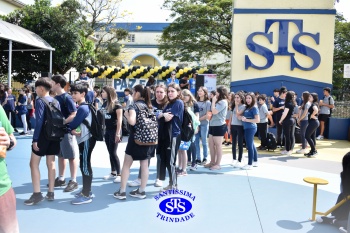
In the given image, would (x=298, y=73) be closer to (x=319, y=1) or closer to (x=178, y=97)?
(x=319, y=1)

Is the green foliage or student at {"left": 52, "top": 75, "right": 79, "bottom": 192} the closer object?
student at {"left": 52, "top": 75, "right": 79, "bottom": 192}

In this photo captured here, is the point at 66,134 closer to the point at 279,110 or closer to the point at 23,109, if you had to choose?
the point at 279,110

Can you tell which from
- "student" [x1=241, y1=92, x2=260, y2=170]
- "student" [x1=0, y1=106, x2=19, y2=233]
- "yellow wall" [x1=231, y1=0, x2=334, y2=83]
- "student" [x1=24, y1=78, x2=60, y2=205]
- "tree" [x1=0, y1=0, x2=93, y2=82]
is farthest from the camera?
"tree" [x1=0, y1=0, x2=93, y2=82]

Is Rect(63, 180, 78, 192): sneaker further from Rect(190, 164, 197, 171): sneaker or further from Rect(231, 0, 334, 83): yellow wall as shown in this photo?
Rect(231, 0, 334, 83): yellow wall

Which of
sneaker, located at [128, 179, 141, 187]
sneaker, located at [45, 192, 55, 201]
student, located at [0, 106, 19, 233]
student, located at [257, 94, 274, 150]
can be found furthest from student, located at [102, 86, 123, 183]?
student, located at [257, 94, 274, 150]

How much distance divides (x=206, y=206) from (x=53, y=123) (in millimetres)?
2312

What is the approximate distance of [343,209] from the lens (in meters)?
3.91

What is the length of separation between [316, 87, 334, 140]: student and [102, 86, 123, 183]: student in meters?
8.16

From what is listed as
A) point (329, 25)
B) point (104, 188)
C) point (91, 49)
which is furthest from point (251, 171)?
point (91, 49)

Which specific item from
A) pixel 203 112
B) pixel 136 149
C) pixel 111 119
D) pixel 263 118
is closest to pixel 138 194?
pixel 136 149

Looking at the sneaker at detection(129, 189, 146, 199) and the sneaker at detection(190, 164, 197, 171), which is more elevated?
the sneaker at detection(190, 164, 197, 171)

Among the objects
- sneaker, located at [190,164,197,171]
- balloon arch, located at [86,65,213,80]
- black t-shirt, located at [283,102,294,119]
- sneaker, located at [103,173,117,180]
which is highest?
balloon arch, located at [86,65,213,80]

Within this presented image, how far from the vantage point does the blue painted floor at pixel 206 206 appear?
12.7 feet

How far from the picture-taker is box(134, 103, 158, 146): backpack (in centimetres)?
449
